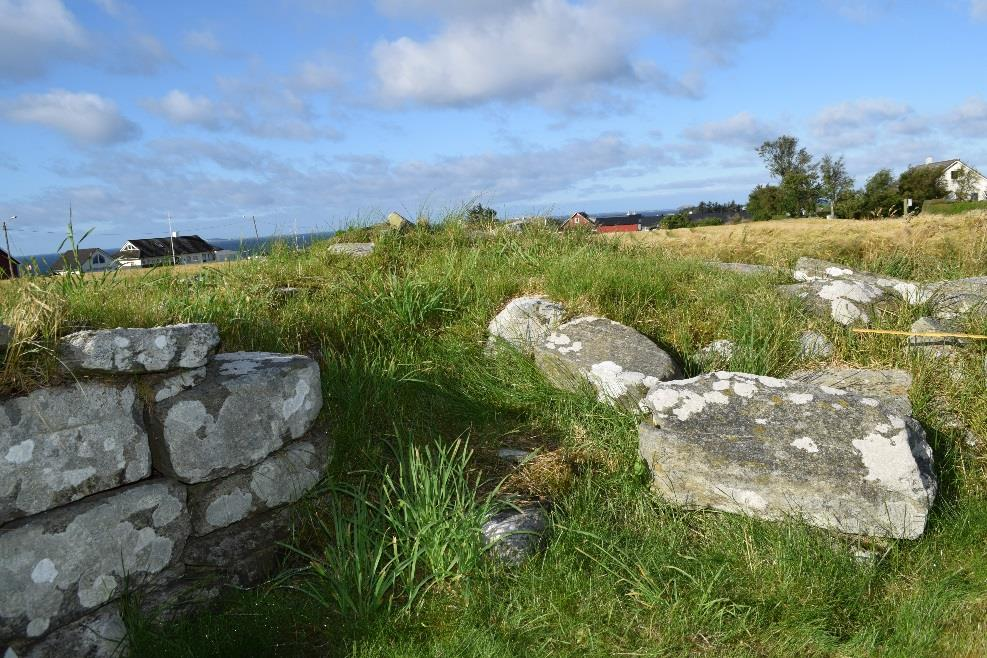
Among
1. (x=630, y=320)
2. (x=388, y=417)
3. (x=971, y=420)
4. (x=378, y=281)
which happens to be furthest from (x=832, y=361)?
(x=378, y=281)

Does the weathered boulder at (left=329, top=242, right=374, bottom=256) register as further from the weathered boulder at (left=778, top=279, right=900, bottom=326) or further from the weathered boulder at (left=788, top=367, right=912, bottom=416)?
the weathered boulder at (left=788, top=367, right=912, bottom=416)

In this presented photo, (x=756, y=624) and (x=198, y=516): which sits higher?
(x=198, y=516)

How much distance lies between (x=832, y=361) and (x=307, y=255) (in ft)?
17.9

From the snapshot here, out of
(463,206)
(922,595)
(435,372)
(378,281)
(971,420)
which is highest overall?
(463,206)

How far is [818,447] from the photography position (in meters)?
4.06

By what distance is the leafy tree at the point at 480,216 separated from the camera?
930 cm

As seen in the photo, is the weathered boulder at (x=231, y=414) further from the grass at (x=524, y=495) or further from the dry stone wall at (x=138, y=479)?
the grass at (x=524, y=495)

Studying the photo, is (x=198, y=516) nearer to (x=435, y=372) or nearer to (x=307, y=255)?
(x=435, y=372)

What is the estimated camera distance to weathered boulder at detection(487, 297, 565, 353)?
228 inches

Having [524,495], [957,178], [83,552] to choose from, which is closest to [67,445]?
[83,552]

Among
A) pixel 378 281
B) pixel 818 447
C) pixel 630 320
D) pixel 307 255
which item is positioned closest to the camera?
pixel 818 447

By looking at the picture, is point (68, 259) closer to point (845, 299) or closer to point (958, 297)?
point (845, 299)

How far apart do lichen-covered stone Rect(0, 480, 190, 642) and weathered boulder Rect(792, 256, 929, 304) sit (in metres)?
5.85

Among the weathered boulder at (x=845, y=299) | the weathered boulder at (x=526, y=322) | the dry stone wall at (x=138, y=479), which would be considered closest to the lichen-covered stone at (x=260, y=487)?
the dry stone wall at (x=138, y=479)
